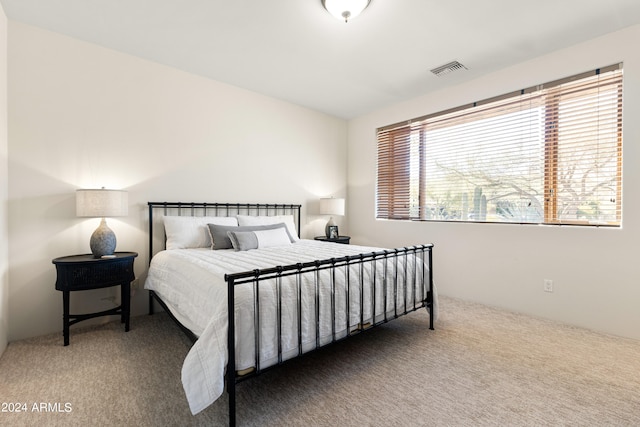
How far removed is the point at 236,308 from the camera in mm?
1539

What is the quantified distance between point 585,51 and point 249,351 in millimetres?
3842

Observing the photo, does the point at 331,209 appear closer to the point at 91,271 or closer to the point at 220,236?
the point at 220,236

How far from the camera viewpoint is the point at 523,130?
3281 mm

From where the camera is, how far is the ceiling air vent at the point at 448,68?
3225mm

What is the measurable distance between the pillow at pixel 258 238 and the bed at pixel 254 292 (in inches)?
0.4

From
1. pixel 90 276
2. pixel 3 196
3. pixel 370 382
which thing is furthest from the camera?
pixel 90 276

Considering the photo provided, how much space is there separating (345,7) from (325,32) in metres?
0.43

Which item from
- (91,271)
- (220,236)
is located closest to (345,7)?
(220,236)

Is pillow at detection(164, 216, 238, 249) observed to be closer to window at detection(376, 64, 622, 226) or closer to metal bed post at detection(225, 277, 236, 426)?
metal bed post at detection(225, 277, 236, 426)

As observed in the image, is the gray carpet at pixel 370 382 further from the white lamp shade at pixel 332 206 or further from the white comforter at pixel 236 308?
the white lamp shade at pixel 332 206

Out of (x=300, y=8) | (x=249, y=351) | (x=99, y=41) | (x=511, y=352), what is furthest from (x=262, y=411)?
(x=99, y=41)

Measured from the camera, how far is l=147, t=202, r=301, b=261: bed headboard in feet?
10.5

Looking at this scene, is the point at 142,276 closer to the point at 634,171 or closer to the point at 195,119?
the point at 195,119

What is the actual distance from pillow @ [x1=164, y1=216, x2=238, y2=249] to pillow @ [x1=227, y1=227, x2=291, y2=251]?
334 millimetres
